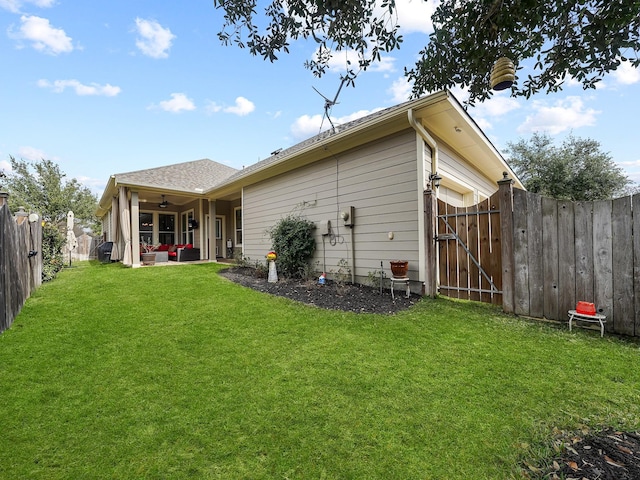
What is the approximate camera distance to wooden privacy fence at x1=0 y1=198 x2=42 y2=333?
347cm

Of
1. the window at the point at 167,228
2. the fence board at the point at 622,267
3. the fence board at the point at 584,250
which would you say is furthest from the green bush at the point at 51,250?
the fence board at the point at 622,267

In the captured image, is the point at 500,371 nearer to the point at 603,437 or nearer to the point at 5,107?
the point at 603,437

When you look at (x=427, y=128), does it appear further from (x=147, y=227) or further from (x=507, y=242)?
(x=147, y=227)

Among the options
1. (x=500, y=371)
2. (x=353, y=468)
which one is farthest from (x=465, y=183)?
(x=353, y=468)

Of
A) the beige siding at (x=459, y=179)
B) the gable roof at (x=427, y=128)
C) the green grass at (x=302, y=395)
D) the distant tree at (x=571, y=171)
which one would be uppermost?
the distant tree at (x=571, y=171)

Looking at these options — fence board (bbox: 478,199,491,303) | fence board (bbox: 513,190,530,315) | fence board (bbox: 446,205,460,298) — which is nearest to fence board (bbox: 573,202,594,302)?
fence board (bbox: 513,190,530,315)

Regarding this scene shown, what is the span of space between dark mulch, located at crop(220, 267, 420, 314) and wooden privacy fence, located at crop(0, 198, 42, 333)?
366cm

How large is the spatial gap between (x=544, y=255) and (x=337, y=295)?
127 inches

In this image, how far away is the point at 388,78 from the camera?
3.51 meters

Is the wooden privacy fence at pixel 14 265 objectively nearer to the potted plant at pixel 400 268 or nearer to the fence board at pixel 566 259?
the potted plant at pixel 400 268

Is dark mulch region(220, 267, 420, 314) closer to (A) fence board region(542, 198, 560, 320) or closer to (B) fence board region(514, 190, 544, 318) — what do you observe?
(B) fence board region(514, 190, 544, 318)

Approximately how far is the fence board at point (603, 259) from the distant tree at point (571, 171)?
53.6 feet

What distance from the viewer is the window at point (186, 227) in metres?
14.1

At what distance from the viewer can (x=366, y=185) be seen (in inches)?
234
